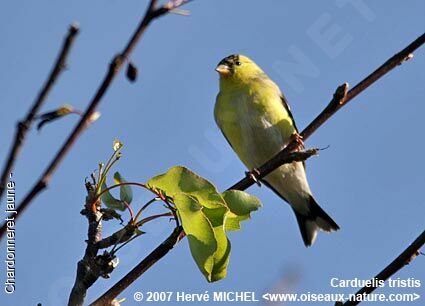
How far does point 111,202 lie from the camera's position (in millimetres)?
2459

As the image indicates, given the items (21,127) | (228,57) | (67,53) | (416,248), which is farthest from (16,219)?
(228,57)

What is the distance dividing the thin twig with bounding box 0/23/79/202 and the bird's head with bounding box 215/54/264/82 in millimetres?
4752


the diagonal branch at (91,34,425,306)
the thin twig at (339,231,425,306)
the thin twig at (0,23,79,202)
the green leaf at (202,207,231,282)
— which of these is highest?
the thin twig at (0,23,79,202)

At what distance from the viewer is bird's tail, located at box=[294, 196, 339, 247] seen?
18.0 ft

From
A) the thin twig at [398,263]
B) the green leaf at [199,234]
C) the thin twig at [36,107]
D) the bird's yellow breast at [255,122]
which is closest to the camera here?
the thin twig at [36,107]

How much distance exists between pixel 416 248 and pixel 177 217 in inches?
31.5

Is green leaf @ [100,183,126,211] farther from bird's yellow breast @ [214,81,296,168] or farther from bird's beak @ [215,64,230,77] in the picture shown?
bird's beak @ [215,64,230,77]

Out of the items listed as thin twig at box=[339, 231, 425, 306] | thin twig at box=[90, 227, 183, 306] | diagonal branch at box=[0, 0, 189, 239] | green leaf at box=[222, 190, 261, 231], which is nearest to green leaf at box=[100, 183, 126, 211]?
green leaf at box=[222, 190, 261, 231]

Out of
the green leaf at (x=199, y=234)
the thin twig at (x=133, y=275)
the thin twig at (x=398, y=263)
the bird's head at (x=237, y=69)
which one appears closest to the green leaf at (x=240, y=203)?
the green leaf at (x=199, y=234)

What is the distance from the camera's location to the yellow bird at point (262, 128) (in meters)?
5.18

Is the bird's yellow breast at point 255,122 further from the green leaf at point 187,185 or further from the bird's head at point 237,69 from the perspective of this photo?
the green leaf at point 187,185

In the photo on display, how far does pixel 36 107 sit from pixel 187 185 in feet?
4.20

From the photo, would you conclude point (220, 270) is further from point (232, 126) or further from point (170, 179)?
point (232, 126)

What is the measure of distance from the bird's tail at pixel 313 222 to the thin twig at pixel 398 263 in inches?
152
